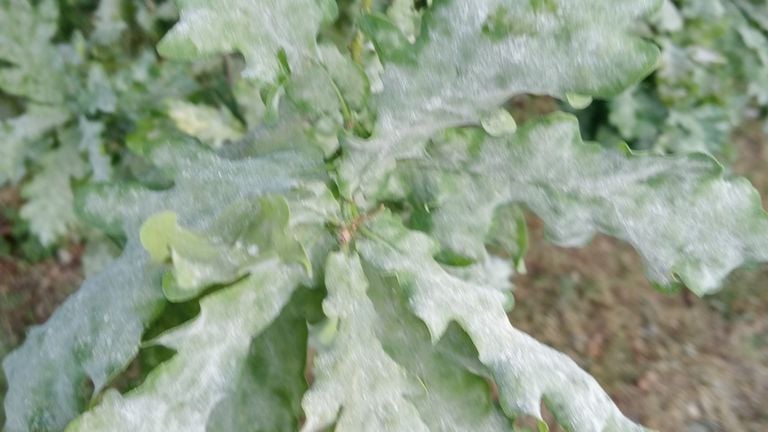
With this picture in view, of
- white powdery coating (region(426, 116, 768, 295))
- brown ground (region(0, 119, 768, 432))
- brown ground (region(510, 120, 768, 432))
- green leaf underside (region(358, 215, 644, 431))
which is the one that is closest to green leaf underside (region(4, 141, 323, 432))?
green leaf underside (region(358, 215, 644, 431))

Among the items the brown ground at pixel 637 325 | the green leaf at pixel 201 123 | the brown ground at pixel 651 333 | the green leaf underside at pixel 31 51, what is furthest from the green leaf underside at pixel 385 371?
the brown ground at pixel 651 333

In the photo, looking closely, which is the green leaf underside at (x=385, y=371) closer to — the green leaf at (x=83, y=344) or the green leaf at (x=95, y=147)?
the green leaf at (x=83, y=344)

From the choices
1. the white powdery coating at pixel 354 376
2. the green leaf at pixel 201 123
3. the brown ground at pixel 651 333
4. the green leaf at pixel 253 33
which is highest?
the green leaf at pixel 253 33

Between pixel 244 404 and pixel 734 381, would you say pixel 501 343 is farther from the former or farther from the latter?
pixel 734 381

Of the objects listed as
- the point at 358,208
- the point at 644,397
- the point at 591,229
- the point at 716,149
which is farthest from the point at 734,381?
the point at 358,208

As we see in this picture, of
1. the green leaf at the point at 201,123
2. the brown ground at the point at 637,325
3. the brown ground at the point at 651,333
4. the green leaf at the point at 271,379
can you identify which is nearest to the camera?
the green leaf at the point at 271,379

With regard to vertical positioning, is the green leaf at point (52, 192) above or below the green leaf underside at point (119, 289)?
below

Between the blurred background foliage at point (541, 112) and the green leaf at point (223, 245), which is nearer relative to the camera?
the green leaf at point (223, 245)

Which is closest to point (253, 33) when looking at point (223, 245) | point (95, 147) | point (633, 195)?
point (223, 245)

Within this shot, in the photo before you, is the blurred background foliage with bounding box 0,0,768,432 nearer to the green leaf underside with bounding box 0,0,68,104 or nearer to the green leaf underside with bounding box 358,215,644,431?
the green leaf underside with bounding box 0,0,68,104
